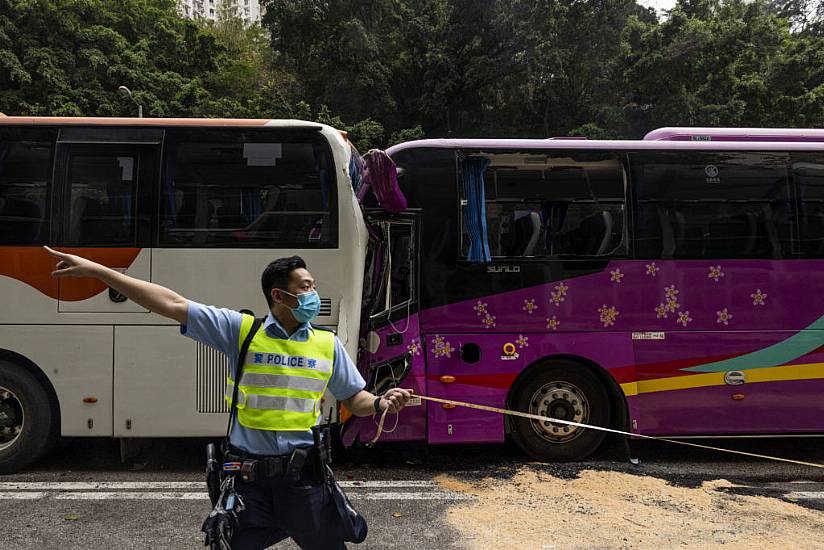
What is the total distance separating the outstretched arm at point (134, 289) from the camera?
2605 mm

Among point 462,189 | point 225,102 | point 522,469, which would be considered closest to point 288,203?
point 462,189

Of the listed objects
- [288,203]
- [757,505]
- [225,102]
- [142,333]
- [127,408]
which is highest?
[225,102]

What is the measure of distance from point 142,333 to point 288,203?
1709 millimetres

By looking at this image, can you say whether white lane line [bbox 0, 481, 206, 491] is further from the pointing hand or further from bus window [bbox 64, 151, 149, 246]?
the pointing hand

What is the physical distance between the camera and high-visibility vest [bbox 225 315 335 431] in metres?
2.68

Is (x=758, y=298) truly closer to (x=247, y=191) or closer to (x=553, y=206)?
(x=553, y=206)

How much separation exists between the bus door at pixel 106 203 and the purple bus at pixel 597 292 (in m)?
2.09

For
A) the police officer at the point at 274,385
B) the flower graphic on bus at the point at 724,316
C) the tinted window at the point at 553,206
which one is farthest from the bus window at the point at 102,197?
the flower graphic on bus at the point at 724,316

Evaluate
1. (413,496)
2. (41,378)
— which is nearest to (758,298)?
(413,496)

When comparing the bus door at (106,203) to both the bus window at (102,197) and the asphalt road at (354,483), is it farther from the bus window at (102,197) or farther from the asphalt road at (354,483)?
the asphalt road at (354,483)

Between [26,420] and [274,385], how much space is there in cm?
429

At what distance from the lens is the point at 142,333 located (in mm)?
5820

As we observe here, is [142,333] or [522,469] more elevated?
[142,333]

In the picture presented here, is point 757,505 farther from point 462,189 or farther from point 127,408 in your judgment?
point 127,408
